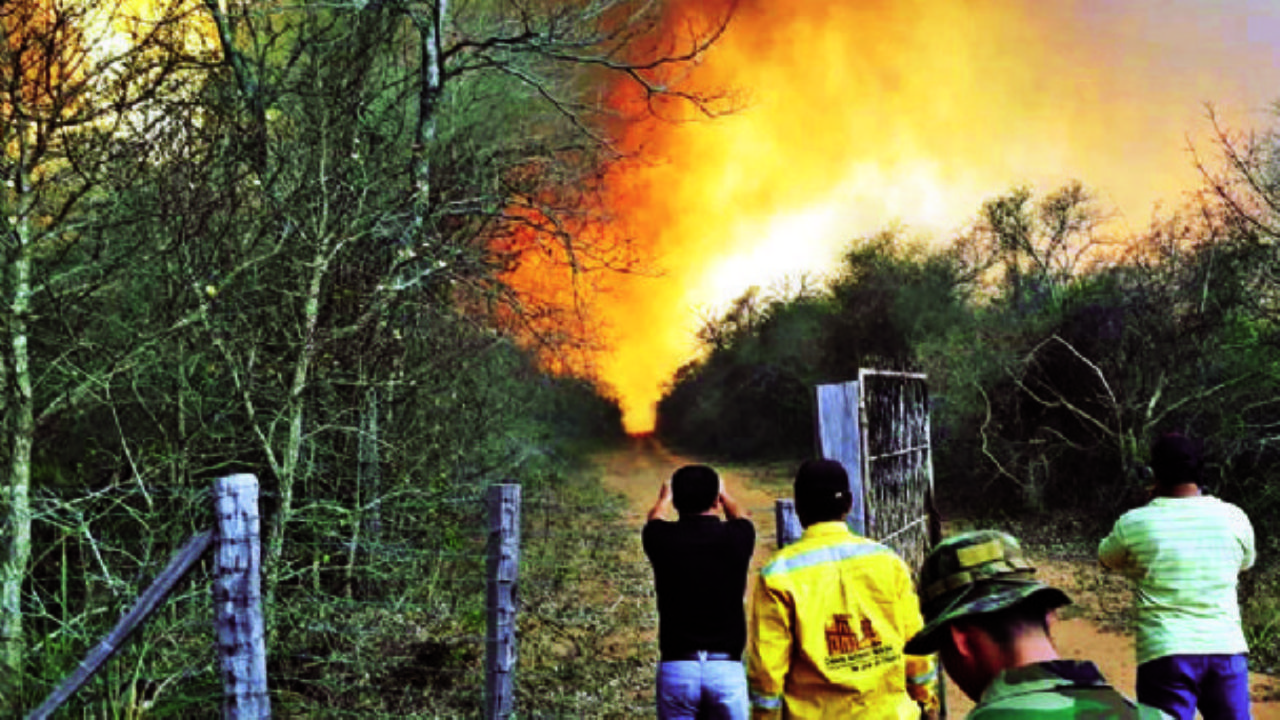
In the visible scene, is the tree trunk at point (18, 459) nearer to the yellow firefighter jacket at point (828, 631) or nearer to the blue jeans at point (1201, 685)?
the yellow firefighter jacket at point (828, 631)

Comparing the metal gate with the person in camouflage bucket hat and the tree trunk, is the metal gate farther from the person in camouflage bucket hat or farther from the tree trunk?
the tree trunk

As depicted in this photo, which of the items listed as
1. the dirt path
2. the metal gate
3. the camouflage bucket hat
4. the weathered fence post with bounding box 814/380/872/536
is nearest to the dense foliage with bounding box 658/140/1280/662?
the dirt path

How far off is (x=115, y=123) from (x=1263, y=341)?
14.9 meters

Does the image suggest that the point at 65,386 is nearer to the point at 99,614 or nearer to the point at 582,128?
the point at 99,614

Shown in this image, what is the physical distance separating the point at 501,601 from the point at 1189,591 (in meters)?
3.22

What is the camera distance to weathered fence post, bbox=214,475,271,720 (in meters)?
3.93

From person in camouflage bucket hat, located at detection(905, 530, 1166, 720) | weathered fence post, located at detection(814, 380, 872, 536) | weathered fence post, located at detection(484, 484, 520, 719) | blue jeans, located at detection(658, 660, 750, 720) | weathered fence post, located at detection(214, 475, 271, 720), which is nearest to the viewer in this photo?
person in camouflage bucket hat, located at detection(905, 530, 1166, 720)

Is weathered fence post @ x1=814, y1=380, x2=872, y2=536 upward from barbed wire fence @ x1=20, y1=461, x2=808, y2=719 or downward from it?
upward

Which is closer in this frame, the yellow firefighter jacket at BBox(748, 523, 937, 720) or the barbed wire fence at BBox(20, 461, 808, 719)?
the yellow firefighter jacket at BBox(748, 523, 937, 720)

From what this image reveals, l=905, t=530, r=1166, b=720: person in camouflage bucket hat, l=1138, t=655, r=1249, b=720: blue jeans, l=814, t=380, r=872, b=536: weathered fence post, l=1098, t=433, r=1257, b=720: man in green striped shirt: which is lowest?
l=1138, t=655, r=1249, b=720: blue jeans

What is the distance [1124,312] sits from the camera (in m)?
17.2

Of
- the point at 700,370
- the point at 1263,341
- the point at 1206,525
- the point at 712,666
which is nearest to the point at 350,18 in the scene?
the point at 712,666

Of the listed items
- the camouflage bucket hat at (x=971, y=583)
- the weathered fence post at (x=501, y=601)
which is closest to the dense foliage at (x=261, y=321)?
the weathered fence post at (x=501, y=601)

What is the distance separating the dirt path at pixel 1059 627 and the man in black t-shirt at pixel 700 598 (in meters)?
1.65
